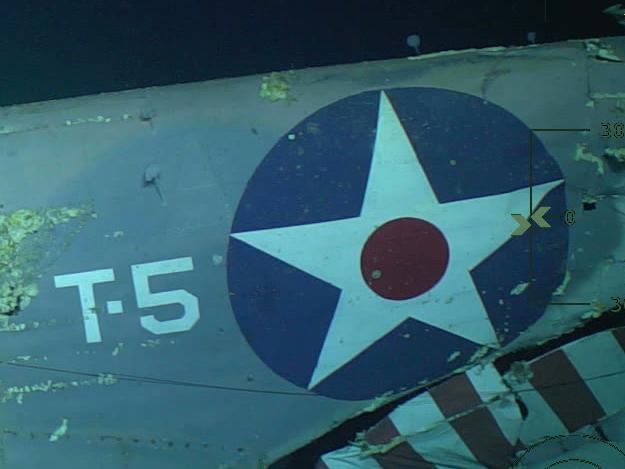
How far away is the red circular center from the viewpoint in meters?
1.22

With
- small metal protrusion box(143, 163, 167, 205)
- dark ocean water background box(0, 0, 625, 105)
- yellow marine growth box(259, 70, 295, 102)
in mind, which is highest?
dark ocean water background box(0, 0, 625, 105)

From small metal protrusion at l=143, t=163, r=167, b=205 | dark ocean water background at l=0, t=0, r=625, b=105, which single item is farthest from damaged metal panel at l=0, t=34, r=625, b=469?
dark ocean water background at l=0, t=0, r=625, b=105

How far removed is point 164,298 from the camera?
1.21 metres

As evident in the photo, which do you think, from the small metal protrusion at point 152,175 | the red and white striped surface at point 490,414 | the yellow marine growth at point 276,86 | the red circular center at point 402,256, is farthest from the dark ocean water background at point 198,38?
the red and white striped surface at point 490,414

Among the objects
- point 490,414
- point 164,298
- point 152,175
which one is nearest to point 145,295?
point 164,298

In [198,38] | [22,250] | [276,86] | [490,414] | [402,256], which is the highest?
[198,38]

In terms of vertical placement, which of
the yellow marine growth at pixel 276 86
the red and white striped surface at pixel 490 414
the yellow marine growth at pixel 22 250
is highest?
the yellow marine growth at pixel 276 86

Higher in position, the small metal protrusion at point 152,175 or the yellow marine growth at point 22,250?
the small metal protrusion at point 152,175

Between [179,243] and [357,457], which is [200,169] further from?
[357,457]

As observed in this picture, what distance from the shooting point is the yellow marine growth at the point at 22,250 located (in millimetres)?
1200
